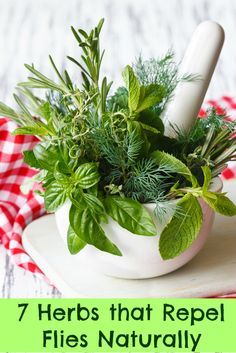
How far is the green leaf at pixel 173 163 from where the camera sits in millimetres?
856

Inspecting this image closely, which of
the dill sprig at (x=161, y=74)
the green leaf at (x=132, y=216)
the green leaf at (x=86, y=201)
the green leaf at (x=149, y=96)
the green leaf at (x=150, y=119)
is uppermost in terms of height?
the dill sprig at (x=161, y=74)

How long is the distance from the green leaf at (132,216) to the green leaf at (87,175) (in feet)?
0.10

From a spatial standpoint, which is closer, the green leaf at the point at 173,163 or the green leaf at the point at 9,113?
the green leaf at the point at 173,163

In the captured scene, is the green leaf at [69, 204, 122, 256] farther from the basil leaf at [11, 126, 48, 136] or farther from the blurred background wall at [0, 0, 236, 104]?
the blurred background wall at [0, 0, 236, 104]

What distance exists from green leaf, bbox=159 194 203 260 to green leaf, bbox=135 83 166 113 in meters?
0.11

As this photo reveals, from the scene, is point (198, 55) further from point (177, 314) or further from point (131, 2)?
point (131, 2)

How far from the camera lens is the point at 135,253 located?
2.90ft

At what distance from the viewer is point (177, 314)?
2.95ft

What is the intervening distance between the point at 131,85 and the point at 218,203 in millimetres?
159

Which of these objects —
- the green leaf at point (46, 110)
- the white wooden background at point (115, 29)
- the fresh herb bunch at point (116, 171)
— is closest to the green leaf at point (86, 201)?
the fresh herb bunch at point (116, 171)

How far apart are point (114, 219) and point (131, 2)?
5.73 feet

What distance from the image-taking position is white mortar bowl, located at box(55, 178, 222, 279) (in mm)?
872

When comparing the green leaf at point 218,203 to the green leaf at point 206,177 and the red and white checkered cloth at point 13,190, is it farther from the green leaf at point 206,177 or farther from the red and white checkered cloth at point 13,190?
the red and white checkered cloth at point 13,190

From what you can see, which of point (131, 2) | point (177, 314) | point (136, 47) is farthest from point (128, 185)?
point (131, 2)
